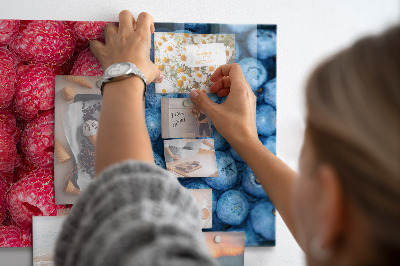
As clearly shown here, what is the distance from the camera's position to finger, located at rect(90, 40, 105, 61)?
0.81m

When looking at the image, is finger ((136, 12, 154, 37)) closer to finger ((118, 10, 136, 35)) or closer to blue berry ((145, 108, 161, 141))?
finger ((118, 10, 136, 35))

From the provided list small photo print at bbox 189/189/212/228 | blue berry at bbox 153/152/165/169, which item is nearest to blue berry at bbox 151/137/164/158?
blue berry at bbox 153/152/165/169

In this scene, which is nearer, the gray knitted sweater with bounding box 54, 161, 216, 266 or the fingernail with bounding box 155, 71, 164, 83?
the gray knitted sweater with bounding box 54, 161, 216, 266

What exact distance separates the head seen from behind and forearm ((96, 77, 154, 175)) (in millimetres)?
268

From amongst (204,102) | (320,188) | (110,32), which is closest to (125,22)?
(110,32)

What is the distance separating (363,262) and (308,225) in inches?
3.0

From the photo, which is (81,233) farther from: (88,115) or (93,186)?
(88,115)

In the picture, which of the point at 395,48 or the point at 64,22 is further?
the point at 64,22

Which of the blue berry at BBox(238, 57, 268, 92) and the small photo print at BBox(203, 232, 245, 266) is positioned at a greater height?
the blue berry at BBox(238, 57, 268, 92)

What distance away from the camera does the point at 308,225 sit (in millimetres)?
435

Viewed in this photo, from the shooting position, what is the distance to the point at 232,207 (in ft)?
2.87

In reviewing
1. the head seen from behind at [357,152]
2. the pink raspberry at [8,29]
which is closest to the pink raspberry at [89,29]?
the pink raspberry at [8,29]

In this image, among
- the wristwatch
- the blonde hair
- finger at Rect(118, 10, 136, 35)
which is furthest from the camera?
finger at Rect(118, 10, 136, 35)

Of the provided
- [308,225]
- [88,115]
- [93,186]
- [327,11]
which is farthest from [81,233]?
[327,11]
